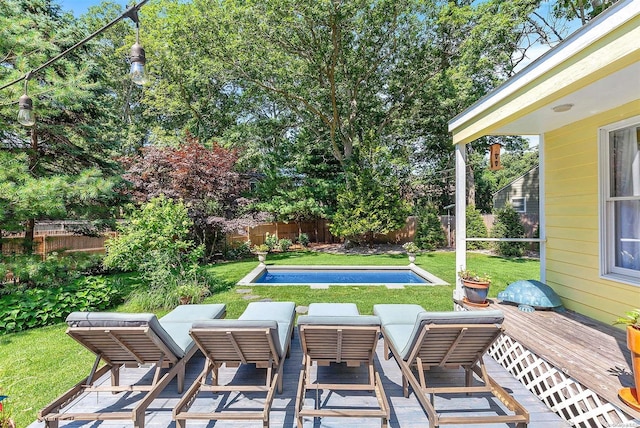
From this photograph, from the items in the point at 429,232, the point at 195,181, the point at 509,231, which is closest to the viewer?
the point at 195,181

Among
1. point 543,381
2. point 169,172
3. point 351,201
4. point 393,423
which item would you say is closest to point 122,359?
point 393,423

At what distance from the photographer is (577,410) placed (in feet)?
8.78

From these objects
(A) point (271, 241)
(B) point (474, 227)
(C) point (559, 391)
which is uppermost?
(B) point (474, 227)

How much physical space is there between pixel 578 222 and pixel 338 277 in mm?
6980

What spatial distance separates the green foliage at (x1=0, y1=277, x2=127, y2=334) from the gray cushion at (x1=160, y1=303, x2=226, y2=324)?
9.60ft

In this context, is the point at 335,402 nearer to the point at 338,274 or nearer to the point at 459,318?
the point at 459,318

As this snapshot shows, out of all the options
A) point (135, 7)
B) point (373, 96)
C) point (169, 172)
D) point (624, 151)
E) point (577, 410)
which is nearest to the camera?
point (577, 410)

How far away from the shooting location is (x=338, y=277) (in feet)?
34.3

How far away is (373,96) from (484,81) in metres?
5.33

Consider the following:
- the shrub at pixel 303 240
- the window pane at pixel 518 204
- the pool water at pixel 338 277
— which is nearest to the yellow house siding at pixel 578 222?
the pool water at pixel 338 277

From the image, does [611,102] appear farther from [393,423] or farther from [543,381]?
[393,423]

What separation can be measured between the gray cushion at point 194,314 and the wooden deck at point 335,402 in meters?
0.65

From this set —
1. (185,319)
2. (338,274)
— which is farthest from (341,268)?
(185,319)

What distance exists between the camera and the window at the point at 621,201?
3748 millimetres
